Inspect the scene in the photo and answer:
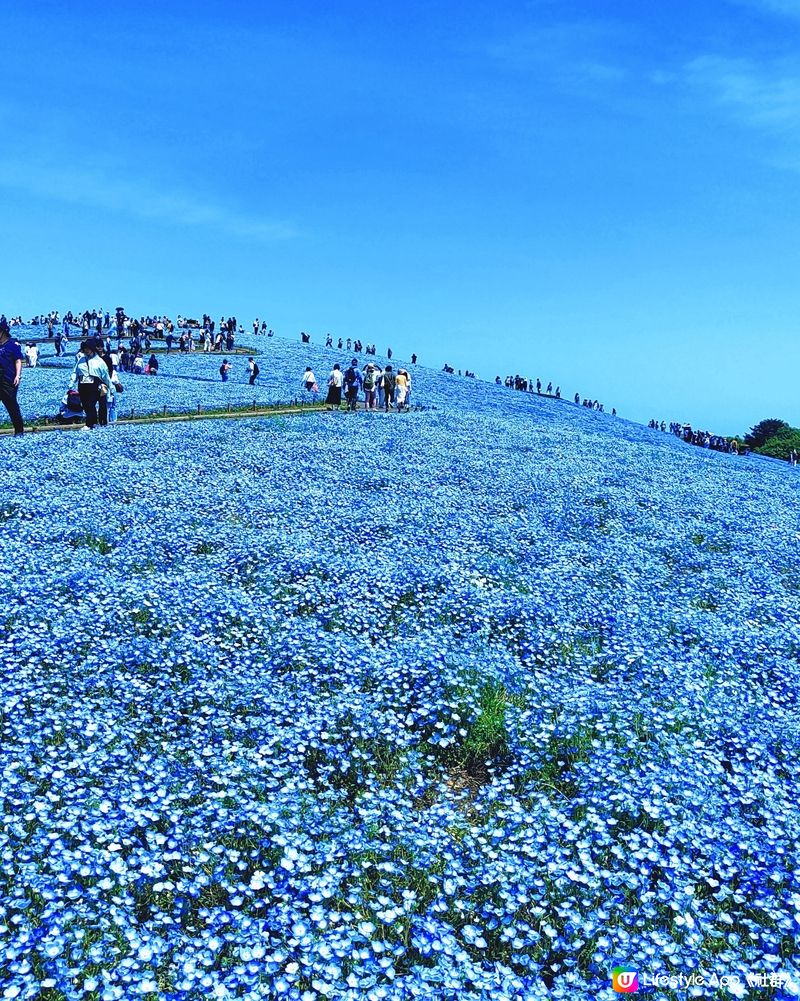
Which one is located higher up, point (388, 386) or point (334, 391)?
point (388, 386)

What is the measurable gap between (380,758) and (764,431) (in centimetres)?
10359

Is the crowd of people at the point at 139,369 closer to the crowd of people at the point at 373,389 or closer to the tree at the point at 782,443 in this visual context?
the crowd of people at the point at 373,389

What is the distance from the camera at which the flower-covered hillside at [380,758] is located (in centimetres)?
476

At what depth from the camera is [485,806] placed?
21.0 ft

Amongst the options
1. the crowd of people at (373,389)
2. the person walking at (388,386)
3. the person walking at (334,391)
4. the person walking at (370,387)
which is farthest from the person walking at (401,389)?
the person walking at (334,391)

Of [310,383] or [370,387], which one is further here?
[310,383]

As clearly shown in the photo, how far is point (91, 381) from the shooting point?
20.9 meters

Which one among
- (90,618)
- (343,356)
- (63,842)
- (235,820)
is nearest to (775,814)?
(235,820)

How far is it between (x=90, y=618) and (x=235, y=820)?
158 inches

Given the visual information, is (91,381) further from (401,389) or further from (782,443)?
(782,443)

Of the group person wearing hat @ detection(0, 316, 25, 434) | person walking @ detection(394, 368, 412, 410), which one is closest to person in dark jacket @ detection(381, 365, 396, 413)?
person walking @ detection(394, 368, 412, 410)

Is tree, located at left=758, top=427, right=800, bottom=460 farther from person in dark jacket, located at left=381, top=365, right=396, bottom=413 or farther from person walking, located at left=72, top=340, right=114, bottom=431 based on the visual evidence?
person walking, located at left=72, top=340, right=114, bottom=431

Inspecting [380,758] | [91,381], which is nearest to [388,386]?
[91,381]

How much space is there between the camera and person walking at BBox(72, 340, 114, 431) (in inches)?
793
